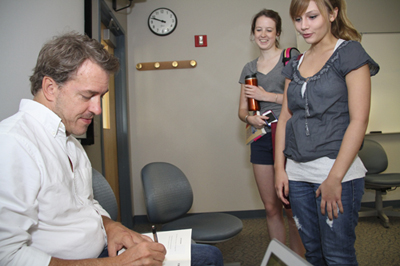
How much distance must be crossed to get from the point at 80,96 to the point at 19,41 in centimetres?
53

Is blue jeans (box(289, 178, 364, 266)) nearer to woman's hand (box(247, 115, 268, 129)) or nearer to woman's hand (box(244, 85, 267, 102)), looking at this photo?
woman's hand (box(247, 115, 268, 129))

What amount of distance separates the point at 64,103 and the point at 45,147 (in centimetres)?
17

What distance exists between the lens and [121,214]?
303 centimetres

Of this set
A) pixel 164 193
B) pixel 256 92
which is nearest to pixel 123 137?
pixel 164 193

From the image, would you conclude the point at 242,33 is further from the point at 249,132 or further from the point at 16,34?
the point at 16,34

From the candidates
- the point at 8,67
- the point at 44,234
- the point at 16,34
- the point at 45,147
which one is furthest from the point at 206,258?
the point at 16,34

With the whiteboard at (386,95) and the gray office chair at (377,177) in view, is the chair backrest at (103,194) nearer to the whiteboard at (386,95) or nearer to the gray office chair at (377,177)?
the gray office chair at (377,177)

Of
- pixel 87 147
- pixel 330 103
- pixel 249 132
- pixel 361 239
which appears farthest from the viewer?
pixel 361 239

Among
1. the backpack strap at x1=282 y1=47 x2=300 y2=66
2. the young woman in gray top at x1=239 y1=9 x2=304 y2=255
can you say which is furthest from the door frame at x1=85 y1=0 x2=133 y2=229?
the backpack strap at x1=282 y1=47 x2=300 y2=66

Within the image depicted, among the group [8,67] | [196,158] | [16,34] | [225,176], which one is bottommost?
[225,176]

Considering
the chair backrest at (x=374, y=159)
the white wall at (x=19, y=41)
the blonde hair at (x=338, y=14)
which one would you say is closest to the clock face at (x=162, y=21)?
the white wall at (x=19, y=41)

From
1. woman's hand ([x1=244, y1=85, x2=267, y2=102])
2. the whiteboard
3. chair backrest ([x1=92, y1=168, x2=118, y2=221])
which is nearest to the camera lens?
chair backrest ([x1=92, y1=168, x2=118, y2=221])

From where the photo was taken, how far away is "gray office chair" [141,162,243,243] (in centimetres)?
160

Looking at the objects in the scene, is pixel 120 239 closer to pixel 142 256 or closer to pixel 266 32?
pixel 142 256
